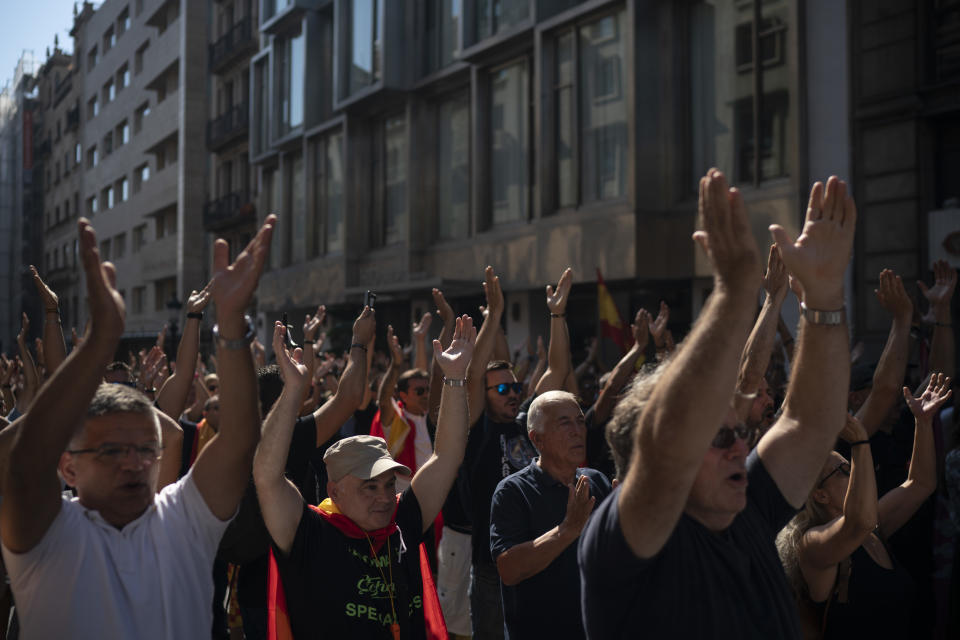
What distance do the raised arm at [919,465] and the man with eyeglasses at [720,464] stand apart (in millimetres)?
1607

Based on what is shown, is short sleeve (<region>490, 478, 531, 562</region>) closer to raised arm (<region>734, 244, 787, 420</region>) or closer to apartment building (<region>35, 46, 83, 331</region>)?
raised arm (<region>734, 244, 787, 420</region>)

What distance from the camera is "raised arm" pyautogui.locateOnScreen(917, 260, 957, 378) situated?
5.39 meters

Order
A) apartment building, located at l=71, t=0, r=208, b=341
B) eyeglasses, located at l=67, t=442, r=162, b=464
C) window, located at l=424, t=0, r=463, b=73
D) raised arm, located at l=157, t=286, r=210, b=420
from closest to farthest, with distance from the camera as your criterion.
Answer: eyeglasses, located at l=67, t=442, r=162, b=464 → raised arm, located at l=157, t=286, r=210, b=420 → window, located at l=424, t=0, r=463, b=73 → apartment building, located at l=71, t=0, r=208, b=341

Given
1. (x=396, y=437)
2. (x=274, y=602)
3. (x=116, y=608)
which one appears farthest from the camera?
(x=396, y=437)

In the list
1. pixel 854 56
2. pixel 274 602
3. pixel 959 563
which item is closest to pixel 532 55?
pixel 854 56

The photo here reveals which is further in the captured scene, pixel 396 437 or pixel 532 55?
pixel 532 55

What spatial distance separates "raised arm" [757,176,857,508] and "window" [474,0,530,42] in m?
16.5

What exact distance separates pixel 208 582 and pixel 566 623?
1773mm

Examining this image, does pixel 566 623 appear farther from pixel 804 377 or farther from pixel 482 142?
pixel 482 142

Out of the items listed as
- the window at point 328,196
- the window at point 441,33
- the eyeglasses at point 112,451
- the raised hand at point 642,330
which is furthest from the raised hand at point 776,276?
the window at point 328,196

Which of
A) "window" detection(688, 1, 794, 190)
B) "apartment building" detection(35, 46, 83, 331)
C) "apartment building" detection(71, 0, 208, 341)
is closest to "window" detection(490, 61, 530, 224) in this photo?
"window" detection(688, 1, 794, 190)

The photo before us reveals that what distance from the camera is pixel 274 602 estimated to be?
11.3 feet

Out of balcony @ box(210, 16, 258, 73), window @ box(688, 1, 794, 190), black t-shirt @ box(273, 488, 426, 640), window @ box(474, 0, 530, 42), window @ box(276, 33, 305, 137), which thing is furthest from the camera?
balcony @ box(210, 16, 258, 73)

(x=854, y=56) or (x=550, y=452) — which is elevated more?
(x=854, y=56)
